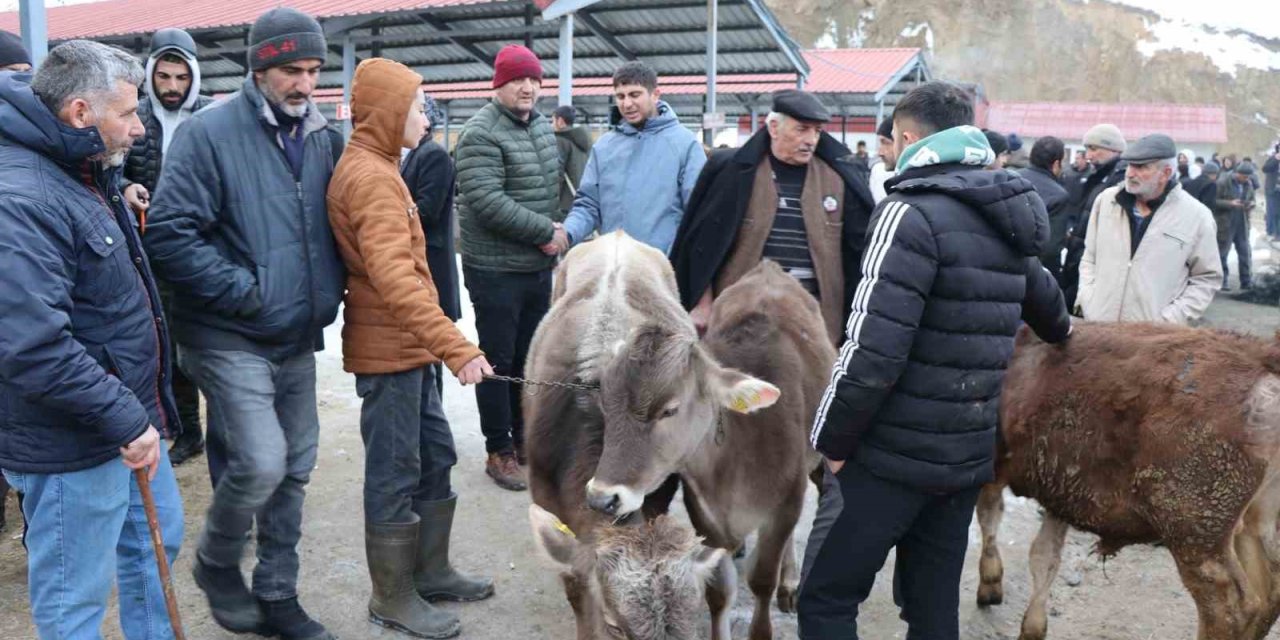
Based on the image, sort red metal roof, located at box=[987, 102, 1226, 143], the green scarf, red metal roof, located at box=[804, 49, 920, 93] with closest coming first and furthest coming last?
the green scarf < red metal roof, located at box=[804, 49, 920, 93] < red metal roof, located at box=[987, 102, 1226, 143]

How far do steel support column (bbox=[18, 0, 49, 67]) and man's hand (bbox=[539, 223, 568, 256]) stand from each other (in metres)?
3.10

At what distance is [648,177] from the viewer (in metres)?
5.88

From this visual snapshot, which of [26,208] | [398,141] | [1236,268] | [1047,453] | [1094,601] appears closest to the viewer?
[26,208]

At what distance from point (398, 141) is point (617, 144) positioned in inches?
90.7

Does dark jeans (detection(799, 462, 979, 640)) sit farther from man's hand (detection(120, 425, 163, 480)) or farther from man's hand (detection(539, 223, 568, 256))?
man's hand (detection(539, 223, 568, 256))

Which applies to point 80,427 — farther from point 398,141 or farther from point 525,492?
point 525,492

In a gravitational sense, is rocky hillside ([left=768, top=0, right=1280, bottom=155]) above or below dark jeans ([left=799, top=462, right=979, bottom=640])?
above

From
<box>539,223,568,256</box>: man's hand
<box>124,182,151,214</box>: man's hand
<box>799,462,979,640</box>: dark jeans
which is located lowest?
<box>799,462,979,640</box>: dark jeans

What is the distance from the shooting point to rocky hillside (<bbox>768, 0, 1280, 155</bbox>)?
203ft

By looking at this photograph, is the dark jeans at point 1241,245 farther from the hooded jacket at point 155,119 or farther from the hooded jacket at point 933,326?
the hooded jacket at point 155,119

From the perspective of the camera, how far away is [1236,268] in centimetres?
1828

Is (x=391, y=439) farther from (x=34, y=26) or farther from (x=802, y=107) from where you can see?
(x=34, y=26)

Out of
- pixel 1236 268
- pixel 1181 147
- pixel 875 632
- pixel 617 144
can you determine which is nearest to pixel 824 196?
pixel 617 144

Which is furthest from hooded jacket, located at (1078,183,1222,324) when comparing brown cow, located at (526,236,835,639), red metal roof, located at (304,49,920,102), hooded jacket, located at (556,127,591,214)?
red metal roof, located at (304,49,920,102)
